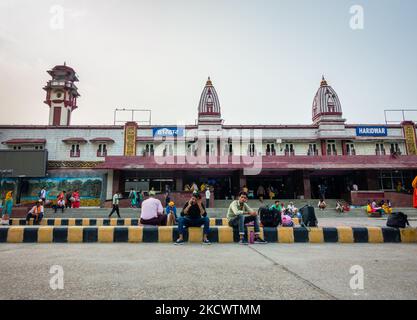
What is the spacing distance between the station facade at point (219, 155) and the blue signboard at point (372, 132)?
0.28 feet

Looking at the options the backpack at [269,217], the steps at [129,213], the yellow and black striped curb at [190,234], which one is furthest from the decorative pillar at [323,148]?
the backpack at [269,217]

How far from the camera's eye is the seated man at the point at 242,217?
6141mm

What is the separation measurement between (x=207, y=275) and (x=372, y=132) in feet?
95.1

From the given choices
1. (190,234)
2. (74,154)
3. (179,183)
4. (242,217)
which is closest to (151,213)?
(190,234)

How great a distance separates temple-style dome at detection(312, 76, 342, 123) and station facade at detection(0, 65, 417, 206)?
0.38 ft

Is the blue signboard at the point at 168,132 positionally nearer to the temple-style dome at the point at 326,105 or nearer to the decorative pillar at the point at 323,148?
the decorative pillar at the point at 323,148

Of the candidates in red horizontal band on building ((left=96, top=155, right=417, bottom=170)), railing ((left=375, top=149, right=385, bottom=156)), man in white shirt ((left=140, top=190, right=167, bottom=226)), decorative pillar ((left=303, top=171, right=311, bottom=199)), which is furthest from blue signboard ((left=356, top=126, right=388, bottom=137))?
man in white shirt ((left=140, top=190, right=167, bottom=226))

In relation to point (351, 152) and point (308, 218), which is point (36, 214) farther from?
point (351, 152)

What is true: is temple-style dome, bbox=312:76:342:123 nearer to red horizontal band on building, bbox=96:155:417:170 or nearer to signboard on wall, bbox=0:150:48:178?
red horizontal band on building, bbox=96:155:417:170

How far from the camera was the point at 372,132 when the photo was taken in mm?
26812
